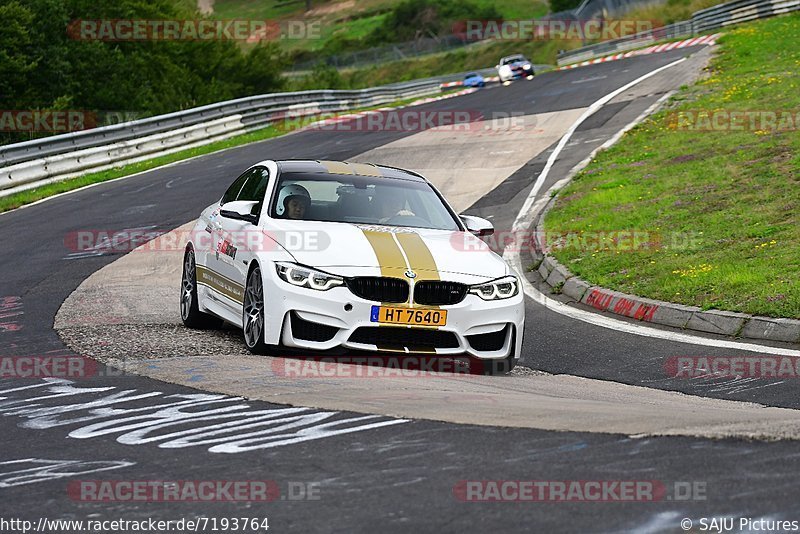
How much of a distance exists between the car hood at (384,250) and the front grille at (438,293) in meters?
0.07

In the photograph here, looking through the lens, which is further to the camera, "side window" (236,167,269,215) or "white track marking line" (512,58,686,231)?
"white track marking line" (512,58,686,231)

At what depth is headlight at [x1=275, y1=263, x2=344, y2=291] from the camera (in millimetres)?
8859

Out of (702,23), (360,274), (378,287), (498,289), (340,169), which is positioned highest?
(702,23)

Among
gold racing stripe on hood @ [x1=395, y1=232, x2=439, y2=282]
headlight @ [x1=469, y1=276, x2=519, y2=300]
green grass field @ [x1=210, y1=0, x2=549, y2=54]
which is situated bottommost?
headlight @ [x1=469, y1=276, x2=519, y2=300]

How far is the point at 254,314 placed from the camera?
Answer: 365 inches

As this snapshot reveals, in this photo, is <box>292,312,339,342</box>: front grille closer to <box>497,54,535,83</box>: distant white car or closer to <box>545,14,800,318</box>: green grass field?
<box>545,14,800,318</box>: green grass field

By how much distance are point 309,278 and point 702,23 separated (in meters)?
47.6

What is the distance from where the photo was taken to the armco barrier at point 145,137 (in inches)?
967

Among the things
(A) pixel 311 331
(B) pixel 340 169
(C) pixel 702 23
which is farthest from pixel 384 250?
(C) pixel 702 23

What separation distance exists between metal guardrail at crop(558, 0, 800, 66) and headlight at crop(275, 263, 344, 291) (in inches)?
1730

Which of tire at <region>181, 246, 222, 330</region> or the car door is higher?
the car door

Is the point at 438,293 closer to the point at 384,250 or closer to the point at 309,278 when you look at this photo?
the point at 384,250

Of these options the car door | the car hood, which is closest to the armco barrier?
the car door

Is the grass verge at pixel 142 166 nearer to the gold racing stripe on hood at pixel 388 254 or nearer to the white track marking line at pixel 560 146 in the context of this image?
the white track marking line at pixel 560 146
